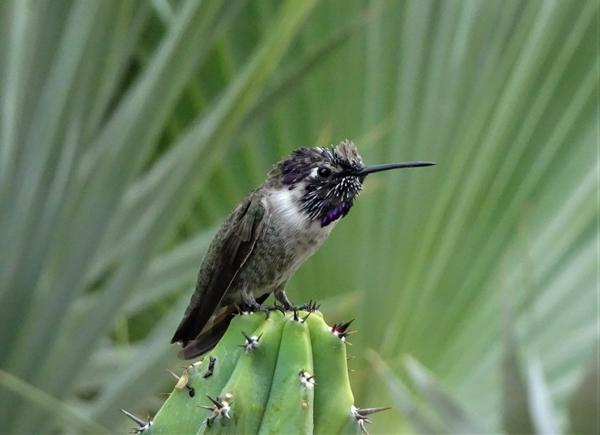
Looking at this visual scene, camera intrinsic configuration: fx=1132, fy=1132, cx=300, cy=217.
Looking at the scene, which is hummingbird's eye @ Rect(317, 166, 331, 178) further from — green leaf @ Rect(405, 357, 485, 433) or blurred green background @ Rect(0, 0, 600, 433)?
green leaf @ Rect(405, 357, 485, 433)

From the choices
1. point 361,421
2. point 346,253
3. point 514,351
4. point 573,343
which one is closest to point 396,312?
point 346,253

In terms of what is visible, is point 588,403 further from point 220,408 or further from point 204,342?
point 220,408

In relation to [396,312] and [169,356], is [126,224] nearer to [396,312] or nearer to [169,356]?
[169,356]

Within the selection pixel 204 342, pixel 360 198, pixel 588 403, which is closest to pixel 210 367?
pixel 204 342

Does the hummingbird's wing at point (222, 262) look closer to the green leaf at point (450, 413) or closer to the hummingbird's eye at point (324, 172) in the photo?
the hummingbird's eye at point (324, 172)

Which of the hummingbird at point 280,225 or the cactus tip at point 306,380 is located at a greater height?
the hummingbird at point 280,225

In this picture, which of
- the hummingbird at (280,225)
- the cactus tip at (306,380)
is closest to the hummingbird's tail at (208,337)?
the hummingbird at (280,225)

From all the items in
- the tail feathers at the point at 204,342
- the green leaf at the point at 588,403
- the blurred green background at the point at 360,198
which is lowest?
the tail feathers at the point at 204,342

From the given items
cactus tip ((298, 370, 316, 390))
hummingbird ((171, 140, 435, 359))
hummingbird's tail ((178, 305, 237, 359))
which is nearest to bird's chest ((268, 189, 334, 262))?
hummingbird ((171, 140, 435, 359))
